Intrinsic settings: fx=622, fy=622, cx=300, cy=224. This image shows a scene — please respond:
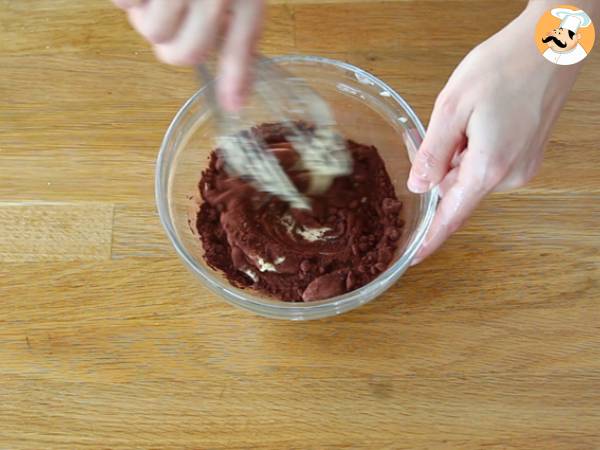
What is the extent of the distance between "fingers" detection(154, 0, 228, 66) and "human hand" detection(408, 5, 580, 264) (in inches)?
13.0

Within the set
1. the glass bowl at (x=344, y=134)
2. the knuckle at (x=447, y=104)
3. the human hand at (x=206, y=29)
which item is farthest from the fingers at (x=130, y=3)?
the knuckle at (x=447, y=104)

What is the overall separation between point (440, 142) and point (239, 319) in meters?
0.41

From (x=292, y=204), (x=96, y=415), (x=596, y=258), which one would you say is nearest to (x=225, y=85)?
(x=292, y=204)

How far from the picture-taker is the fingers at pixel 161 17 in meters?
0.66

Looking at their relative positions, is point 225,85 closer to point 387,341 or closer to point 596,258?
point 387,341

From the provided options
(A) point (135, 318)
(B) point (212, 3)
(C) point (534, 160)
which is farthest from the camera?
(A) point (135, 318)

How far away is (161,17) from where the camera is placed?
0.67 meters

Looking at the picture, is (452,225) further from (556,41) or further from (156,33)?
(156,33)

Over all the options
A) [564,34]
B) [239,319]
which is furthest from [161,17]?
[564,34]

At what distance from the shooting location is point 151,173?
1062 millimetres

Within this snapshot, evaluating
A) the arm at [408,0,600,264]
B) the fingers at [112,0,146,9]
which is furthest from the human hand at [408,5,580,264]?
the fingers at [112,0,146,9]

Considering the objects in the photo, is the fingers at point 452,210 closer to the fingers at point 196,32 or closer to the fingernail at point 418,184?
the fingernail at point 418,184

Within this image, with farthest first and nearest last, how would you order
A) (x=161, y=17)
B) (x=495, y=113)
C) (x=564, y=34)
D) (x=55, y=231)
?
(x=55, y=231)
(x=564, y=34)
(x=495, y=113)
(x=161, y=17)

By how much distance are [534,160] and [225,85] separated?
454 millimetres
